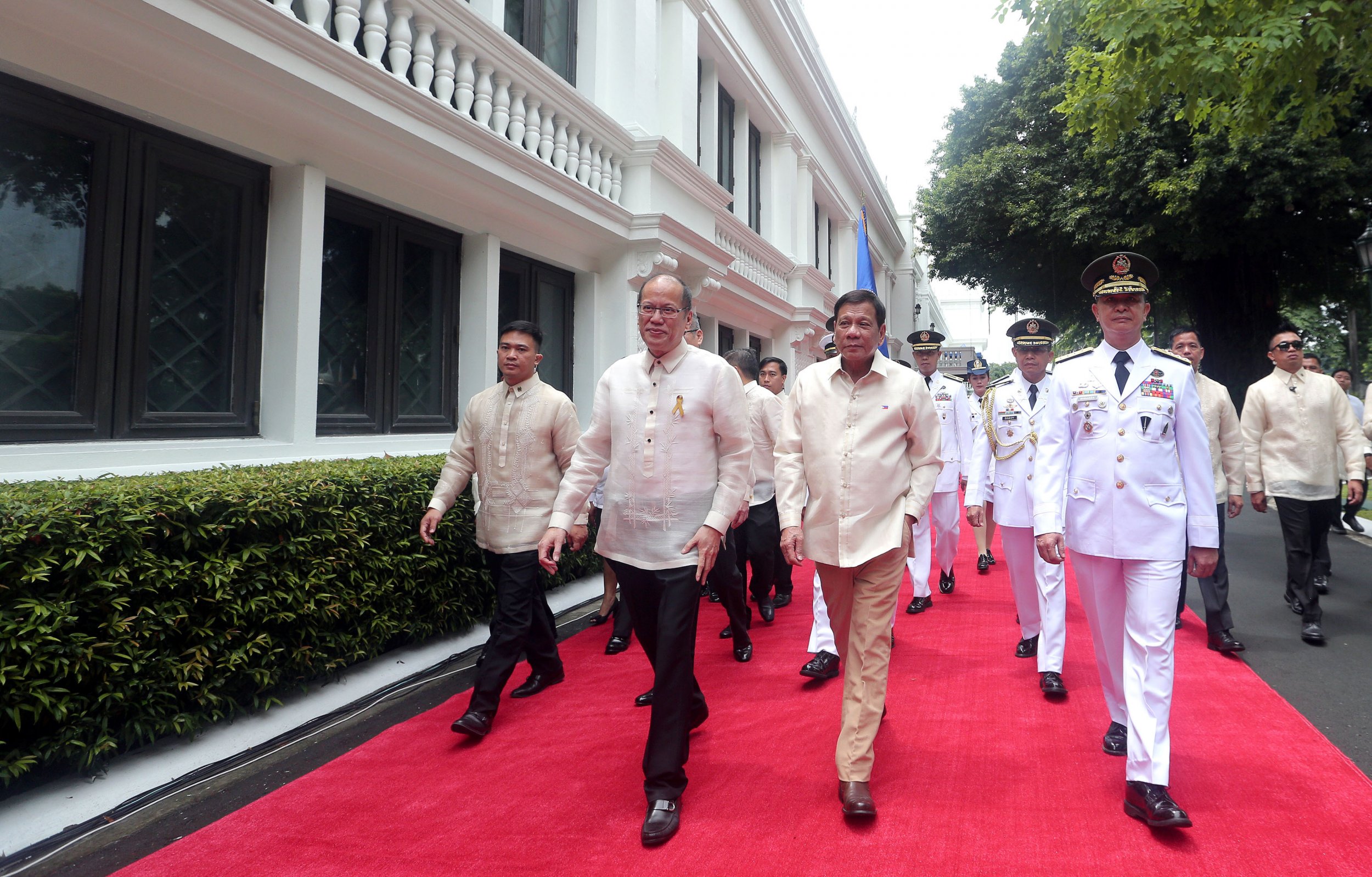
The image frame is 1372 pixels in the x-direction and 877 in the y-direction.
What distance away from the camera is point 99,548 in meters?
3.27

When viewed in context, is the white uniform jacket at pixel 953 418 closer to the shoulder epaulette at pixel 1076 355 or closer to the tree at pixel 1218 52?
the tree at pixel 1218 52

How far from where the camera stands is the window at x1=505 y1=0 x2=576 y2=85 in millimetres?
8070

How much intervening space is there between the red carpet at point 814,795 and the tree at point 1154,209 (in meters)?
12.2

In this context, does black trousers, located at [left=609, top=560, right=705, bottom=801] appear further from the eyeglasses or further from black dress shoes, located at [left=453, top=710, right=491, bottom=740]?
black dress shoes, located at [left=453, top=710, right=491, bottom=740]

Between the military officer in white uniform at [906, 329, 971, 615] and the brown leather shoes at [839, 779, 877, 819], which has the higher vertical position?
the military officer in white uniform at [906, 329, 971, 615]

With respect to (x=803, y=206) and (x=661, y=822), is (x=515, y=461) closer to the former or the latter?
(x=661, y=822)

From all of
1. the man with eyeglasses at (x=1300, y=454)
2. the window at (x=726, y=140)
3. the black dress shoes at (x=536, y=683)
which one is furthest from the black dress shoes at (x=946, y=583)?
the window at (x=726, y=140)

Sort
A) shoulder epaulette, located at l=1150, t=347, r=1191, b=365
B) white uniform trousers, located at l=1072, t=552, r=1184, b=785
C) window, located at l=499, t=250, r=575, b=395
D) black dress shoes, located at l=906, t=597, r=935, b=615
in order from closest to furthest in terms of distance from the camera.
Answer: white uniform trousers, located at l=1072, t=552, r=1184, b=785, shoulder epaulette, located at l=1150, t=347, r=1191, b=365, black dress shoes, located at l=906, t=597, r=935, b=615, window, located at l=499, t=250, r=575, b=395

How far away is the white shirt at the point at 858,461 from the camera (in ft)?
11.5

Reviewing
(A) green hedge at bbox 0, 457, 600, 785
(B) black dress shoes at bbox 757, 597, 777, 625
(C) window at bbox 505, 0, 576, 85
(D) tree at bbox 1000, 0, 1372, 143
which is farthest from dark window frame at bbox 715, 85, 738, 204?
(A) green hedge at bbox 0, 457, 600, 785

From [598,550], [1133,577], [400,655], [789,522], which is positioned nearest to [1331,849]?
[1133,577]

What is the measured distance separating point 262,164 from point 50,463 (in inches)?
98.2

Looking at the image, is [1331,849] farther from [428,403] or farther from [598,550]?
[428,403]

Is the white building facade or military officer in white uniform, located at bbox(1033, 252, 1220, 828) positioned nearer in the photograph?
military officer in white uniform, located at bbox(1033, 252, 1220, 828)
